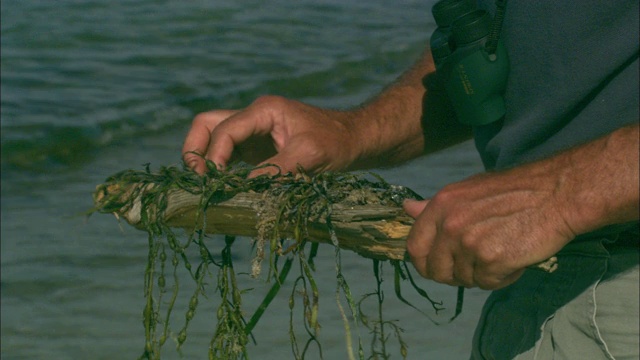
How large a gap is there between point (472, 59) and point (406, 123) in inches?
23.9

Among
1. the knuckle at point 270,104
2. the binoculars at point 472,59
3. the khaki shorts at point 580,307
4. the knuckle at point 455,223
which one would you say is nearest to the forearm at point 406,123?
the knuckle at point 270,104

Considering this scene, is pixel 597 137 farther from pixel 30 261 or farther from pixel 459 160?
pixel 459 160

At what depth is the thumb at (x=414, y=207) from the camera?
2.34 m

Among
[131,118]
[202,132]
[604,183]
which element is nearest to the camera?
[604,183]

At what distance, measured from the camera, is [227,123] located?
301 centimetres

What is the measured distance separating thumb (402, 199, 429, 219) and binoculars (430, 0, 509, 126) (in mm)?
543

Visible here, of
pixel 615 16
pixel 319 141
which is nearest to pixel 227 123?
pixel 319 141

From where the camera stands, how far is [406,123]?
3383 millimetres

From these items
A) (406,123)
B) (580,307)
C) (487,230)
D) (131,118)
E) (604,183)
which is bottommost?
(131,118)

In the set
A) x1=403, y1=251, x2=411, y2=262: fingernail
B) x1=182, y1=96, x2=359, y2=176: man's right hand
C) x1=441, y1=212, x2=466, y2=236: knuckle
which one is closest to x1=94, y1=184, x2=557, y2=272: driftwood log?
x1=403, y1=251, x2=411, y2=262: fingernail

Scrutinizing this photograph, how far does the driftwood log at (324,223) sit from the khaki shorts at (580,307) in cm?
24

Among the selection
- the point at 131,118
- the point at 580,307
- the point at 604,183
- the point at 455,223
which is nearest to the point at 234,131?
the point at 455,223

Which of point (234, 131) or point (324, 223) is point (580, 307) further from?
point (234, 131)

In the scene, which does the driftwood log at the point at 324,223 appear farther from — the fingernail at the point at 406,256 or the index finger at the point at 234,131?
the index finger at the point at 234,131
